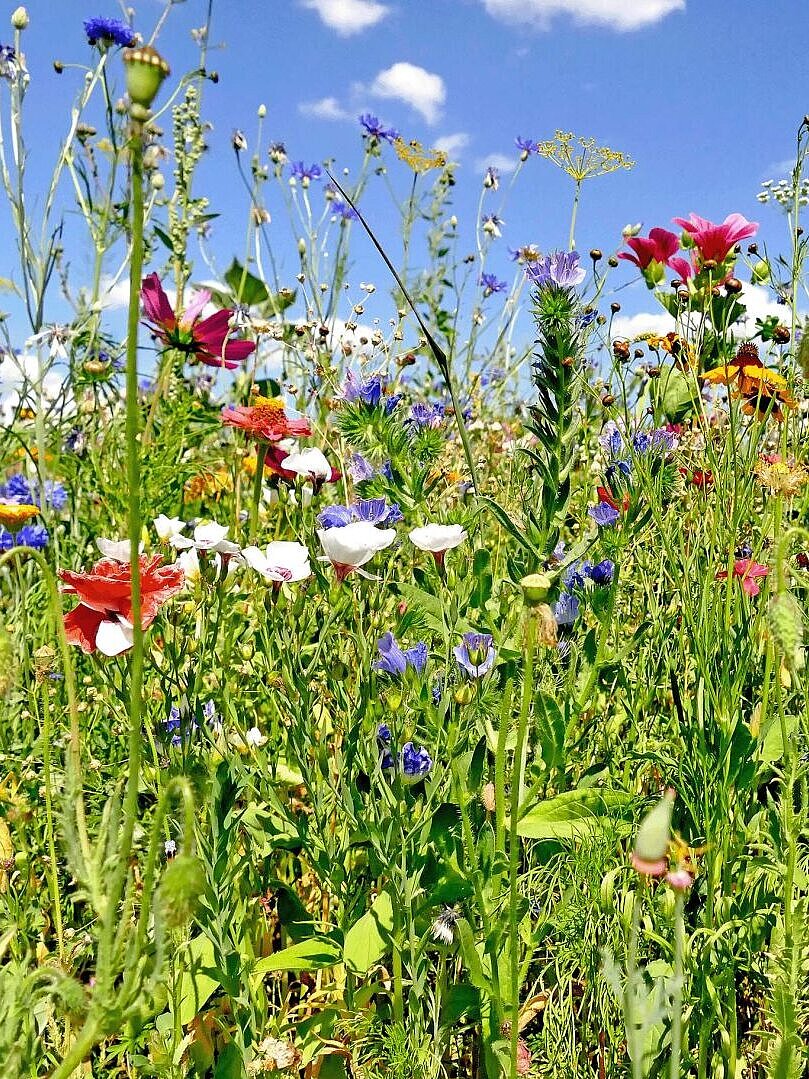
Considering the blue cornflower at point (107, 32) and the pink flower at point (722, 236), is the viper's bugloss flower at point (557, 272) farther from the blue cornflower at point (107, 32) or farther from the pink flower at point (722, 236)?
the blue cornflower at point (107, 32)

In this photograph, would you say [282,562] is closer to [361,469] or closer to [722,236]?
[361,469]

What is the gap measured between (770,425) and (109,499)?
1.54 meters

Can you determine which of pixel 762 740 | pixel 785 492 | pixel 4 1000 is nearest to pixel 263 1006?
pixel 4 1000

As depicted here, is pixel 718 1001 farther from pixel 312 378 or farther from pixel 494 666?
pixel 312 378

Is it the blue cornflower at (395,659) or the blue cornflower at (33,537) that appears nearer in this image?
the blue cornflower at (395,659)

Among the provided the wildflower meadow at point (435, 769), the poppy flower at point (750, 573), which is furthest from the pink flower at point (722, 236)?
the poppy flower at point (750, 573)

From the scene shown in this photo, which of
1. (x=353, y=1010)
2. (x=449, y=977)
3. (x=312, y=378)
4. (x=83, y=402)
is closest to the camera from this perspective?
(x=353, y=1010)

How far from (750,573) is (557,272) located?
638 millimetres

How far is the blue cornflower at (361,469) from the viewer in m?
1.58

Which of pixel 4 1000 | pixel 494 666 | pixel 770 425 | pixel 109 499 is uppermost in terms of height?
pixel 770 425

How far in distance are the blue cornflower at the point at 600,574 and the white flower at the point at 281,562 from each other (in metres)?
0.50

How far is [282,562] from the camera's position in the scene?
1.33 m

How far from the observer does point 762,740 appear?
1.28m

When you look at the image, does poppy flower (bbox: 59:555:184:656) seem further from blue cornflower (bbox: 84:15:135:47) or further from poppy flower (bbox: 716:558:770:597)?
blue cornflower (bbox: 84:15:135:47)
